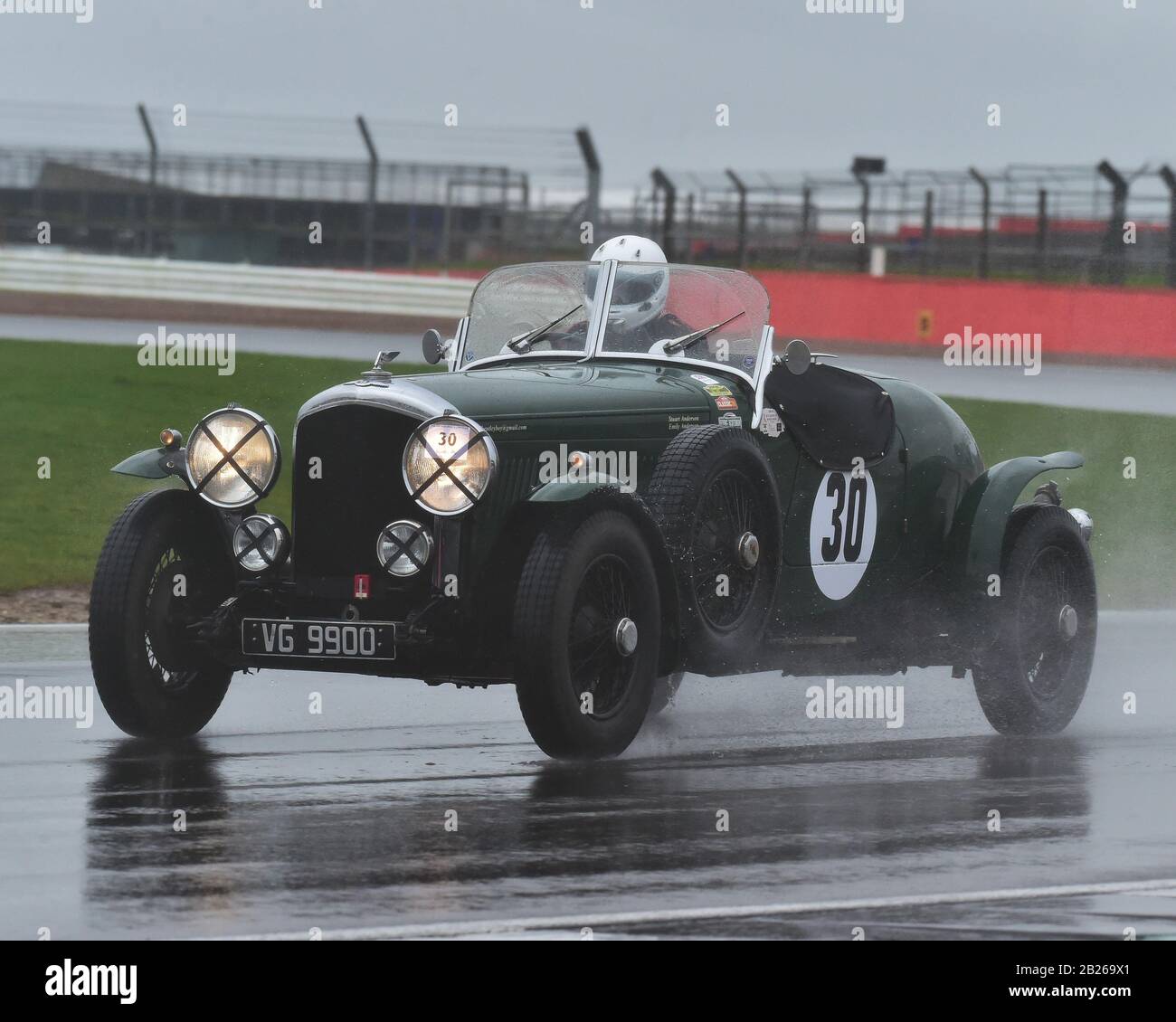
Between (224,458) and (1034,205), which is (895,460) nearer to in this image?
(224,458)

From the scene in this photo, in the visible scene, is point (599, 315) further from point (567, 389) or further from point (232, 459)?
point (232, 459)

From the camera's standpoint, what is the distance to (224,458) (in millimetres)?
8297

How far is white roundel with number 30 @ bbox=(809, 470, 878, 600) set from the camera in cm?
895

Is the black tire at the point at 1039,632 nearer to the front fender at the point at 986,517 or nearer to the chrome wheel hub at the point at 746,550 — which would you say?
the front fender at the point at 986,517

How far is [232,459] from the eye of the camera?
27.2 ft

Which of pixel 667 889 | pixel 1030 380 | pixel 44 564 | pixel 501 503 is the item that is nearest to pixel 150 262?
pixel 1030 380

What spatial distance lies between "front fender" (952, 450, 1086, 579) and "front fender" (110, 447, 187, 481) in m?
3.32

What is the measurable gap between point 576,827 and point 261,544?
2.07m

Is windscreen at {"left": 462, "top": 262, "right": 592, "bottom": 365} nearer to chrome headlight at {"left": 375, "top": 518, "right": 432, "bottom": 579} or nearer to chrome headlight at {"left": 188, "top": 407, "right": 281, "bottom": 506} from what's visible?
chrome headlight at {"left": 188, "top": 407, "right": 281, "bottom": 506}

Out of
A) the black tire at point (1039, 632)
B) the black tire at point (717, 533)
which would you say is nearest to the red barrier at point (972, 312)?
the black tire at point (1039, 632)

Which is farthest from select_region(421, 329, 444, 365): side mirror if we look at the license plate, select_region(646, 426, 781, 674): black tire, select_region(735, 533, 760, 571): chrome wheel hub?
the license plate

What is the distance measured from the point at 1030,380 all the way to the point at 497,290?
15.6 meters

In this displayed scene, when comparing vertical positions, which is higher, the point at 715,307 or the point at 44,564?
the point at 715,307

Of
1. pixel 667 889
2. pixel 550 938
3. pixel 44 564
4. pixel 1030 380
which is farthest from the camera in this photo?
pixel 1030 380
